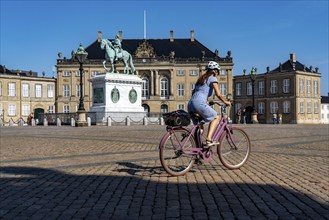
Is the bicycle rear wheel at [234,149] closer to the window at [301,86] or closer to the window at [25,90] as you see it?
the window at [301,86]

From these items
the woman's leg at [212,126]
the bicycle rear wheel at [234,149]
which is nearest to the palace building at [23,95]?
the bicycle rear wheel at [234,149]

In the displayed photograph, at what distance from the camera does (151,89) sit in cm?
7600

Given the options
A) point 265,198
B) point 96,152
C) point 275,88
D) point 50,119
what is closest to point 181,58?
point 275,88

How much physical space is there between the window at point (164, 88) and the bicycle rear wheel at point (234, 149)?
69.6 metres

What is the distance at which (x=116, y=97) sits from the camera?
31.1m

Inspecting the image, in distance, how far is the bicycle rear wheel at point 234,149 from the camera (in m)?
6.85

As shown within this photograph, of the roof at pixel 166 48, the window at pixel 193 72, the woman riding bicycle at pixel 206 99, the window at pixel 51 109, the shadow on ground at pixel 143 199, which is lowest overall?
the shadow on ground at pixel 143 199

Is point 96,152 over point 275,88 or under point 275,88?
under

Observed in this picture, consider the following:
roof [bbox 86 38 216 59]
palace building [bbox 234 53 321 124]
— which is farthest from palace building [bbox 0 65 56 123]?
palace building [bbox 234 53 321 124]

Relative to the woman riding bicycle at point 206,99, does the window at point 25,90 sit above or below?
above

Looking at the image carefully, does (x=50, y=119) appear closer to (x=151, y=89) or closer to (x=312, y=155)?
(x=312, y=155)

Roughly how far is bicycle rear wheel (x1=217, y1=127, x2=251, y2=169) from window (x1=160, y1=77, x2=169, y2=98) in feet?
228

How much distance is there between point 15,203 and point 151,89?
71.7 meters

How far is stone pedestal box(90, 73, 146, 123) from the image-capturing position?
30.6 meters
